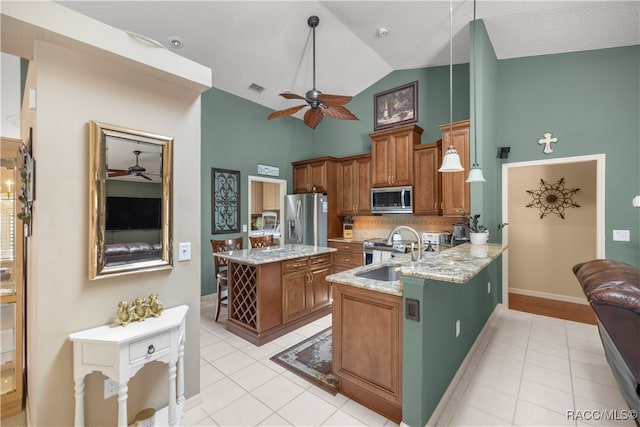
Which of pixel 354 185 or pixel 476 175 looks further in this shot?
pixel 354 185

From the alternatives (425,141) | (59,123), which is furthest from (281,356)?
(425,141)

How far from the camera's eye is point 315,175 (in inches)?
224

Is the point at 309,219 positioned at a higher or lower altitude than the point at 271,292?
higher

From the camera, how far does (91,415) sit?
5.15 feet

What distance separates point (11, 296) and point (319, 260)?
276cm

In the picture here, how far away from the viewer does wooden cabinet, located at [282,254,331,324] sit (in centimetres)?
328

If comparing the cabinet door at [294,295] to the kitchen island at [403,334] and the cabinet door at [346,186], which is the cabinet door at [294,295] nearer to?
the kitchen island at [403,334]

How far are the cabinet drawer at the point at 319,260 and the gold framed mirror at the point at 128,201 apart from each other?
6.44ft

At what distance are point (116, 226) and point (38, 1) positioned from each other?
1.13 meters

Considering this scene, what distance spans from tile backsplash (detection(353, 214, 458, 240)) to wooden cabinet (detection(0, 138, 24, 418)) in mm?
4834

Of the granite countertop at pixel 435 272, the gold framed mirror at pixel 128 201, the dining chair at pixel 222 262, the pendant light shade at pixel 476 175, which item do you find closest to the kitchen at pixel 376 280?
the granite countertop at pixel 435 272

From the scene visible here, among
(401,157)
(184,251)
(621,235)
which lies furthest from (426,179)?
(184,251)

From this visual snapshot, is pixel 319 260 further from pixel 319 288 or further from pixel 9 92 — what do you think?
pixel 9 92

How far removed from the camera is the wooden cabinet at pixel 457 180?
3.84 m
